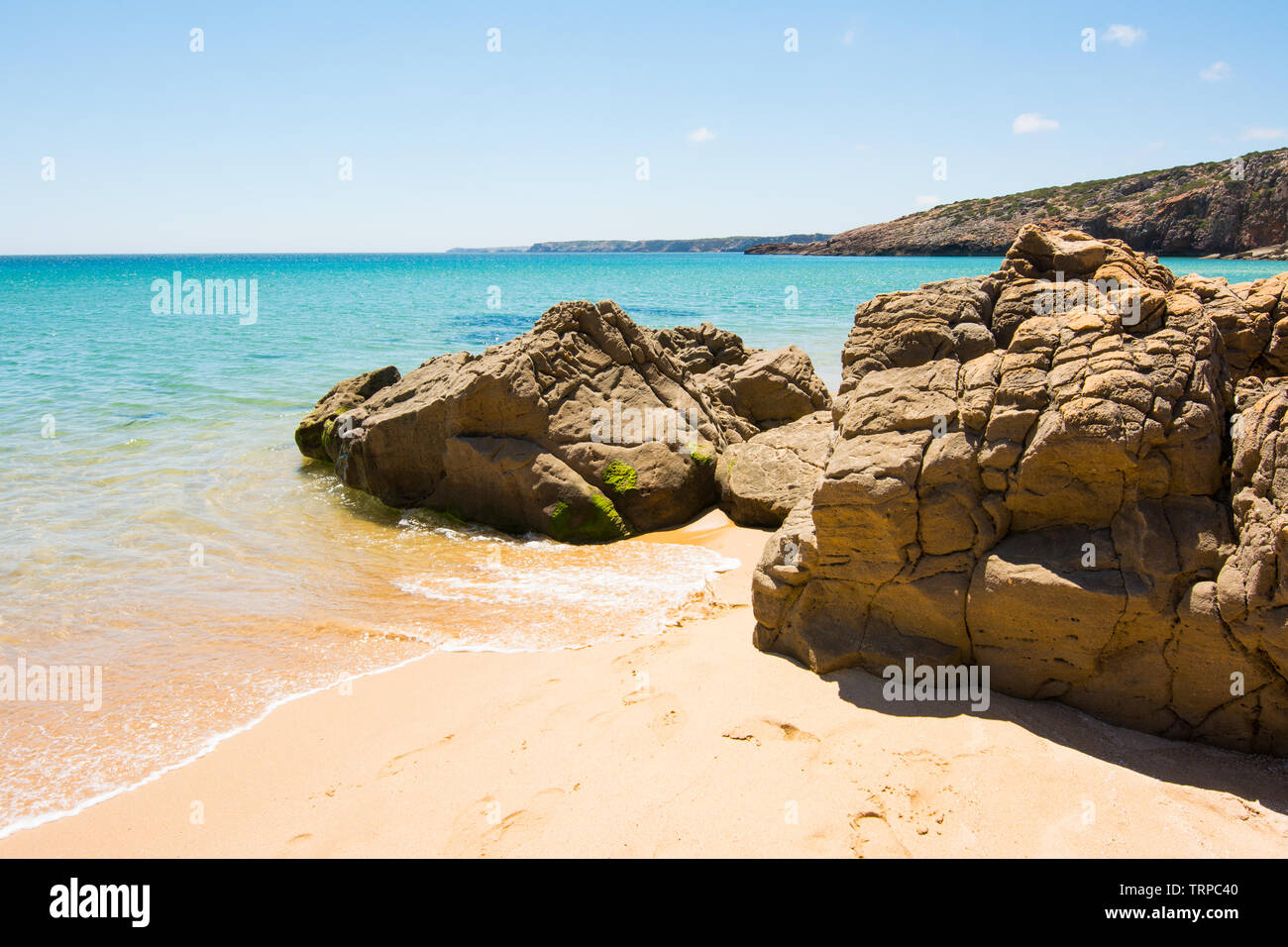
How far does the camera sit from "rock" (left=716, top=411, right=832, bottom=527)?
323 inches

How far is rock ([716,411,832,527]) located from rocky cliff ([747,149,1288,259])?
43.6 metres

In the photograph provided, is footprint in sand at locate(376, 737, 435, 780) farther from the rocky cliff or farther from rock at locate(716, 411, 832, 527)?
the rocky cliff

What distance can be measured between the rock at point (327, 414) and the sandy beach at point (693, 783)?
726 centimetres

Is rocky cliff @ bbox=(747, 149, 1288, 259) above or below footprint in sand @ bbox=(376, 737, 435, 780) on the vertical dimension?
above

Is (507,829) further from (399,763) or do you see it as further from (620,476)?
(620,476)

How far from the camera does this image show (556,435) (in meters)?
8.81

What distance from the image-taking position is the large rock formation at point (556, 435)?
8.59 m

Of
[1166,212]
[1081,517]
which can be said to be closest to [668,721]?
[1081,517]

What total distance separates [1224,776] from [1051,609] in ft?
3.38

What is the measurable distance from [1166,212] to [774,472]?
70681mm

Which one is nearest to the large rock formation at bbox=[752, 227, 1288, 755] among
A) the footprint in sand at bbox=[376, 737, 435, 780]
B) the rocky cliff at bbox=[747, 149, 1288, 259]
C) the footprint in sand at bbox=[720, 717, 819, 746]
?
the footprint in sand at bbox=[720, 717, 819, 746]

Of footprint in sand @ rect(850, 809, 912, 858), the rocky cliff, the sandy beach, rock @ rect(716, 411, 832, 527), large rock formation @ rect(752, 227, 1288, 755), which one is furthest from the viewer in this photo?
the rocky cliff

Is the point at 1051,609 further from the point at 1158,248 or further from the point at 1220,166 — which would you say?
the point at 1220,166

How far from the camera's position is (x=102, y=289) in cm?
5666
